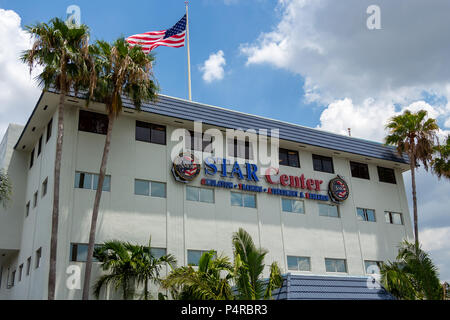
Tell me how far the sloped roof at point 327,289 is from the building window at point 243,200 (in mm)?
8831

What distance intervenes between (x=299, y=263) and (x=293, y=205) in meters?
3.48

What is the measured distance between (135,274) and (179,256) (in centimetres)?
348

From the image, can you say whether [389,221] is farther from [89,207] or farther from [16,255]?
[16,255]

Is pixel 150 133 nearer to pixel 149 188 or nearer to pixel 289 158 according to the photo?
pixel 149 188

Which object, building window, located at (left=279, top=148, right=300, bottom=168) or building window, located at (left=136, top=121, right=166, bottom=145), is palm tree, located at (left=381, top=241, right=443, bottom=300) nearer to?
building window, located at (left=279, top=148, right=300, bottom=168)

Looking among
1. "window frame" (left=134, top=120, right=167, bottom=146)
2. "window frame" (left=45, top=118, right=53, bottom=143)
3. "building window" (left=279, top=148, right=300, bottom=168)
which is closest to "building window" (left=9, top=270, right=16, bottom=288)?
"window frame" (left=45, top=118, right=53, bottom=143)

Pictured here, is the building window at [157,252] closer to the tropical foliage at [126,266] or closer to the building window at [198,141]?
the tropical foliage at [126,266]

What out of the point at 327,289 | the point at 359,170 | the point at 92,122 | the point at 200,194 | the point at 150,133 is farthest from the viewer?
the point at 359,170

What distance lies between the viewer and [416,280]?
19.1 meters

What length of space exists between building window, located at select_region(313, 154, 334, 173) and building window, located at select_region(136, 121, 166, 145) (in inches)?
416

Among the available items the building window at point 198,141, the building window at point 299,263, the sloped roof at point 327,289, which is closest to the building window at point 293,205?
the building window at point 299,263

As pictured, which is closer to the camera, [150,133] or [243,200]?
[150,133]

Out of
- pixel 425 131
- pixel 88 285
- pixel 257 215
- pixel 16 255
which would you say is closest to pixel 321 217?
pixel 257 215

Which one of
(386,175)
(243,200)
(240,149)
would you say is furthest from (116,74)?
(386,175)
